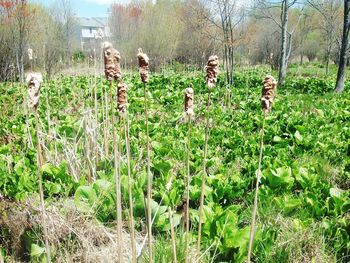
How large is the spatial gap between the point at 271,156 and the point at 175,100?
448 centimetres

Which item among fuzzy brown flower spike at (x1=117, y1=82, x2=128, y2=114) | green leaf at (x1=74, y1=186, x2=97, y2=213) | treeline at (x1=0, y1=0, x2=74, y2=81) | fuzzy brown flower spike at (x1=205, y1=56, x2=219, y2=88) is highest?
treeline at (x1=0, y1=0, x2=74, y2=81)

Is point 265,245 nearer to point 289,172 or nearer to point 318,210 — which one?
point 318,210

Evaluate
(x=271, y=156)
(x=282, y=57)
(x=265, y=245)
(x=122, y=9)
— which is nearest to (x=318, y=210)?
(x=265, y=245)

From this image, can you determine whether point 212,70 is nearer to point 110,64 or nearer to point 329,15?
point 110,64

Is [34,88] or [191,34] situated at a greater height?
[191,34]

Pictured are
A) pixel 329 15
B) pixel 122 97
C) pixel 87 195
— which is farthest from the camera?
pixel 329 15

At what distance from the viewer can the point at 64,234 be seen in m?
2.24

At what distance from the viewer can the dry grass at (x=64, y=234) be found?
6.96 ft

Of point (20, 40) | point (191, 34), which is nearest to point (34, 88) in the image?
point (20, 40)

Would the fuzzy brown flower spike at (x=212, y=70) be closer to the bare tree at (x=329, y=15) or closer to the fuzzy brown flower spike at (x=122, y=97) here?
the fuzzy brown flower spike at (x=122, y=97)

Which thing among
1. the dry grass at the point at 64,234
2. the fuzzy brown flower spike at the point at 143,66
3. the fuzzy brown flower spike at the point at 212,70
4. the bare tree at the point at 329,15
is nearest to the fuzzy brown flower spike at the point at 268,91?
the fuzzy brown flower spike at the point at 212,70

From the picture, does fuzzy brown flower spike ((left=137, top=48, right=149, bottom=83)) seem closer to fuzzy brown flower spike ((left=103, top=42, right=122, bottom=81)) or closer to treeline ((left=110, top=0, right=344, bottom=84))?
fuzzy brown flower spike ((left=103, top=42, right=122, bottom=81))

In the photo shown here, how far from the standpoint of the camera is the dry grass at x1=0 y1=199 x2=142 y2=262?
2.12 m

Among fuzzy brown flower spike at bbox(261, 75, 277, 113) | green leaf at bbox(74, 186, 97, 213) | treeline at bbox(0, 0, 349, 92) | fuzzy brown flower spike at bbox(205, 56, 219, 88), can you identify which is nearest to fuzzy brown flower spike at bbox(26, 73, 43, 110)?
fuzzy brown flower spike at bbox(205, 56, 219, 88)
